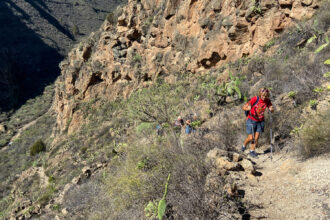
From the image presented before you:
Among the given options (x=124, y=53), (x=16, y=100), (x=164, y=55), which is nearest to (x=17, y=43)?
(x=16, y=100)

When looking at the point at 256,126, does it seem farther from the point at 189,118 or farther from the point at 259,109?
the point at 189,118

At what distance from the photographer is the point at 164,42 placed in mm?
16344

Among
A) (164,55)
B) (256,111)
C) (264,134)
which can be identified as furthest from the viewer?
(164,55)

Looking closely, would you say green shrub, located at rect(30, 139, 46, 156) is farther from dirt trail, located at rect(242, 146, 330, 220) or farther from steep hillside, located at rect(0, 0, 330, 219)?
dirt trail, located at rect(242, 146, 330, 220)

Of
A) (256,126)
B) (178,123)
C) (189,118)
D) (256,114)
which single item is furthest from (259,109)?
(189,118)

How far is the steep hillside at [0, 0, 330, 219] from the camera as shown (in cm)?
278

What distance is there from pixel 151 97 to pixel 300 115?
9.09 ft

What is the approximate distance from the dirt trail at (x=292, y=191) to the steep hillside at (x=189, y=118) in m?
0.01

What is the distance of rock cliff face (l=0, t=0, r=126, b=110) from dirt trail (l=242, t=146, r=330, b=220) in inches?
1798

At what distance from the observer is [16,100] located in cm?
4072

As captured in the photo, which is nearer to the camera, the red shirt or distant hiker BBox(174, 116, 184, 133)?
the red shirt

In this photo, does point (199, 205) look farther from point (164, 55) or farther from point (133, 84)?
point (133, 84)

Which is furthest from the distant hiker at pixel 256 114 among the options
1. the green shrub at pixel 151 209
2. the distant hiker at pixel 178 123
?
the distant hiker at pixel 178 123

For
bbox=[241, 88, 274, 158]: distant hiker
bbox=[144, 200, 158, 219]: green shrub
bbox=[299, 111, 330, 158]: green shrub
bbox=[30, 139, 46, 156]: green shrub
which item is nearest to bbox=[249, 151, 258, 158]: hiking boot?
bbox=[241, 88, 274, 158]: distant hiker
